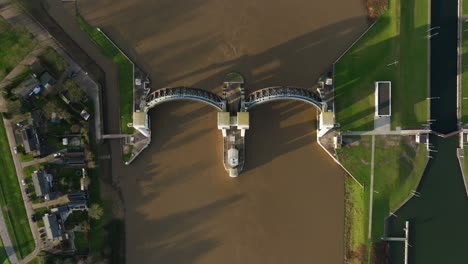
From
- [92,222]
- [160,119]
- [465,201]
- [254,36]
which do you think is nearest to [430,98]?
[465,201]

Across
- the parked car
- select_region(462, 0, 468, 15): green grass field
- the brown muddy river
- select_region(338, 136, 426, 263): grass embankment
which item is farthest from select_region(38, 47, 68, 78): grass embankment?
select_region(462, 0, 468, 15): green grass field

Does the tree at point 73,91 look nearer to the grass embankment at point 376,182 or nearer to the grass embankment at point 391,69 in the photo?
the grass embankment at point 391,69

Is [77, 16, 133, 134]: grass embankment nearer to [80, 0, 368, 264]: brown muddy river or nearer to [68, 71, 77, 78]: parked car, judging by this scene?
[80, 0, 368, 264]: brown muddy river

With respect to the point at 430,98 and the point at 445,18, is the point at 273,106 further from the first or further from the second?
the point at 445,18

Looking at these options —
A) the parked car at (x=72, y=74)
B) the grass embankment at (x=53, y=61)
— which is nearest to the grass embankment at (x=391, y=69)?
the parked car at (x=72, y=74)

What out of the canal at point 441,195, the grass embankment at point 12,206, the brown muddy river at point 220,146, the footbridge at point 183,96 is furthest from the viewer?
the canal at point 441,195

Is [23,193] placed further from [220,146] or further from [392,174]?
[392,174]
